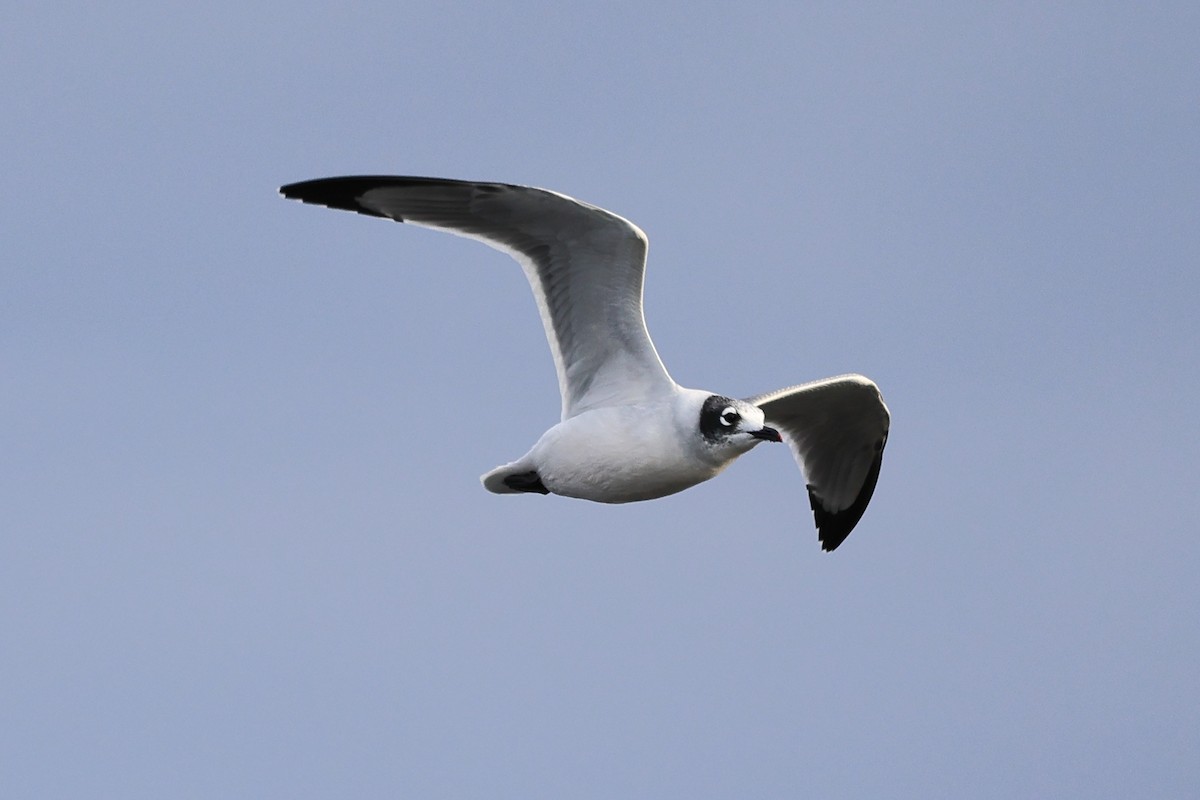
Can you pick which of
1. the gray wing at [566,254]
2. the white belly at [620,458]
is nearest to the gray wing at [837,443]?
the gray wing at [566,254]

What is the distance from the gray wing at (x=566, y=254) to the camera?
42.1ft

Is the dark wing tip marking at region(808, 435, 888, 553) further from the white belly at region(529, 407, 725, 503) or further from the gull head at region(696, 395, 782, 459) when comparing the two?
the gull head at region(696, 395, 782, 459)

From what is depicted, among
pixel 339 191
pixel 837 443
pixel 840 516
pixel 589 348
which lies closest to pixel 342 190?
pixel 339 191

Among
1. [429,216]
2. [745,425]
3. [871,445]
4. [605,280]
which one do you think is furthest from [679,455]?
[871,445]

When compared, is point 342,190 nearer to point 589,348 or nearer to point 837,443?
point 589,348

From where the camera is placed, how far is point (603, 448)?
13180 millimetres

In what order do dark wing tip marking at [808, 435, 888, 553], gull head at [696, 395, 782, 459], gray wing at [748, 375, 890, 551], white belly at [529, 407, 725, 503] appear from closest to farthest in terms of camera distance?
gull head at [696, 395, 782, 459] → white belly at [529, 407, 725, 503] → gray wing at [748, 375, 890, 551] → dark wing tip marking at [808, 435, 888, 553]

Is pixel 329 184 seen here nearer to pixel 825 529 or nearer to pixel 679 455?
pixel 679 455

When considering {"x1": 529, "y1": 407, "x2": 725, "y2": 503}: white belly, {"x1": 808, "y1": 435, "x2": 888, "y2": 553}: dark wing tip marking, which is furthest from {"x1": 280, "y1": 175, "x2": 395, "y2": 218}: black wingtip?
→ {"x1": 808, "y1": 435, "x2": 888, "y2": 553}: dark wing tip marking

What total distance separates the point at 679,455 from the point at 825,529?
4.54 metres

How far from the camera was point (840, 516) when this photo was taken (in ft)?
55.5

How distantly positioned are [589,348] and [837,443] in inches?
154

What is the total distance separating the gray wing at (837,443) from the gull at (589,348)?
2.44m

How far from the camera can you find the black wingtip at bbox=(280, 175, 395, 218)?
1301 cm
